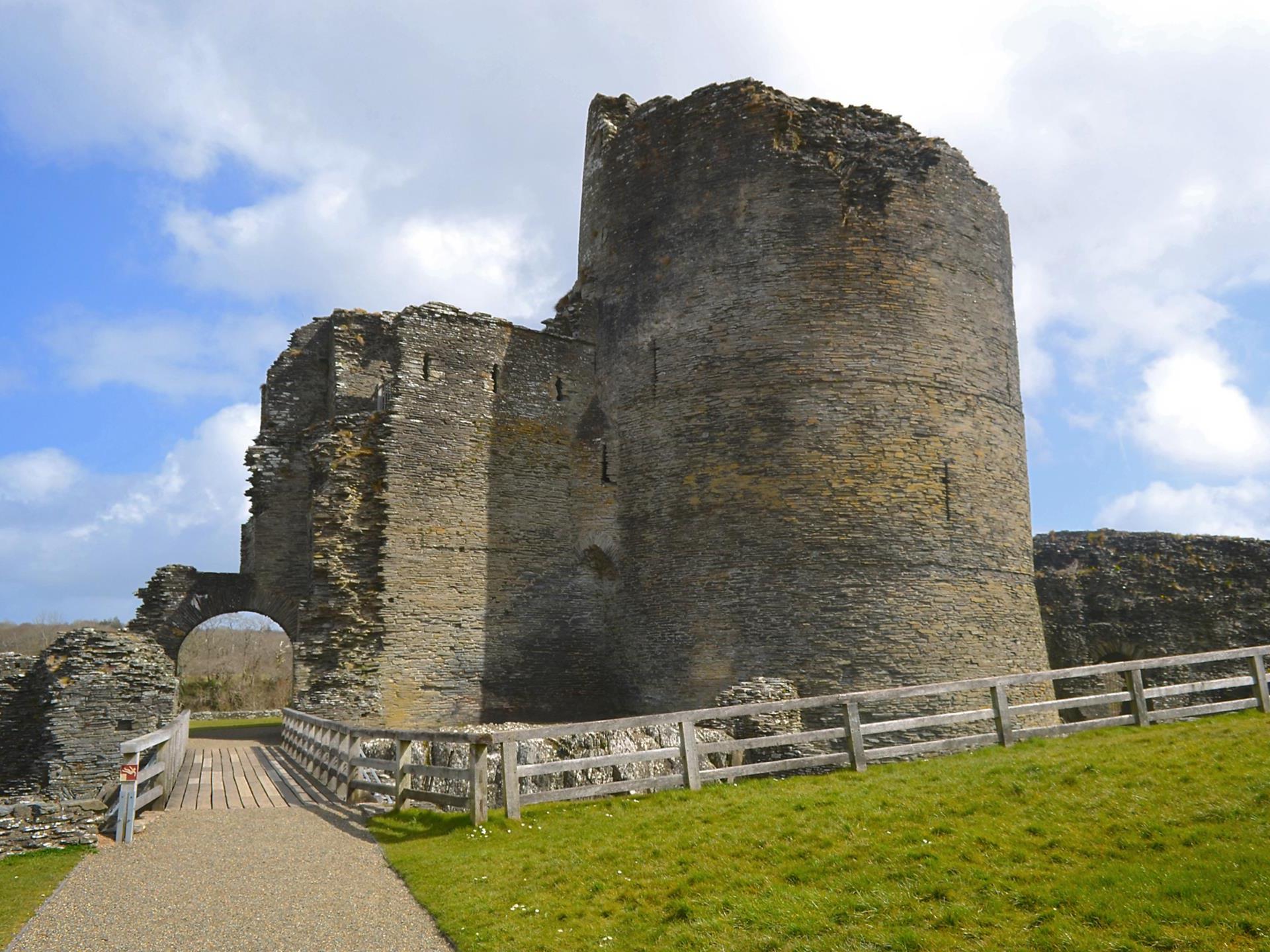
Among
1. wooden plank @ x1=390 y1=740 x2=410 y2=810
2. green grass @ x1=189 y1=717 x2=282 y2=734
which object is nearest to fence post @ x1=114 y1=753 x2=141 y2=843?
wooden plank @ x1=390 y1=740 x2=410 y2=810

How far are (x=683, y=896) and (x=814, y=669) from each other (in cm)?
918

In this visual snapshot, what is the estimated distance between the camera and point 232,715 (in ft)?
98.9

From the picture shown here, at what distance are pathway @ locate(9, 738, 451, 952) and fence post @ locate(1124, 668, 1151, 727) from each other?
29.6 ft

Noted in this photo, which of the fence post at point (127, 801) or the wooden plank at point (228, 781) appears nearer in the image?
the fence post at point (127, 801)

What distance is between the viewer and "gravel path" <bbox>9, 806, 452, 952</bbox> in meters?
6.39

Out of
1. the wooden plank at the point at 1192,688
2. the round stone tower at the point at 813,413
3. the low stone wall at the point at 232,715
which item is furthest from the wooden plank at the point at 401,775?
the low stone wall at the point at 232,715

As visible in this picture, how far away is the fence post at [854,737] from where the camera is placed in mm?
10758

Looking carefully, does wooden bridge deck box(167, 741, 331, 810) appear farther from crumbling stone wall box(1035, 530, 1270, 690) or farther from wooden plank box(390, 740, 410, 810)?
crumbling stone wall box(1035, 530, 1270, 690)

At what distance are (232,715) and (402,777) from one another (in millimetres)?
22723

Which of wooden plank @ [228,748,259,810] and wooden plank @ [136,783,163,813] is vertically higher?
wooden plank @ [136,783,163,813]

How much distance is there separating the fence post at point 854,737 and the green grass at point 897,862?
86cm

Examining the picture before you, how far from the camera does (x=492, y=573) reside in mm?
18562

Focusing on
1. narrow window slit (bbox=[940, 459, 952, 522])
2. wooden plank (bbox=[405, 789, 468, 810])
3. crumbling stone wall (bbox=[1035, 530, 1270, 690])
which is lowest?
wooden plank (bbox=[405, 789, 468, 810])

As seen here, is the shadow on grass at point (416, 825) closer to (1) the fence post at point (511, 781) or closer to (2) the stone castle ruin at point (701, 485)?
(1) the fence post at point (511, 781)
